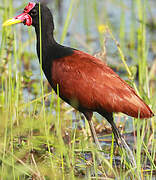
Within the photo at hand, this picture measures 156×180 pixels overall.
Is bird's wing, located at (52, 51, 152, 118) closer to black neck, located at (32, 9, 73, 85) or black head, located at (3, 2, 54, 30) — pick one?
black neck, located at (32, 9, 73, 85)

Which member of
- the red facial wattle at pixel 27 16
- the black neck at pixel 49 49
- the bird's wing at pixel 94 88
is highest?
the red facial wattle at pixel 27 16

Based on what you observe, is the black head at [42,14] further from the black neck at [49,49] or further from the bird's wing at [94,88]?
the bird's wing at [94,88]

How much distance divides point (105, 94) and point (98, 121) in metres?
1.29

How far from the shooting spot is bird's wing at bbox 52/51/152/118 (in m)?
3.98

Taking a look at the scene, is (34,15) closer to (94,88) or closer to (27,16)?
(27,16)

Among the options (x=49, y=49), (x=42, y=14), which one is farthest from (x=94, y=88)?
(x=42, y=14)

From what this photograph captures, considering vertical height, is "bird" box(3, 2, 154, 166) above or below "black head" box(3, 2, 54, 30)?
below

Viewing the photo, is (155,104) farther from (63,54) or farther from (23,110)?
(23,110)

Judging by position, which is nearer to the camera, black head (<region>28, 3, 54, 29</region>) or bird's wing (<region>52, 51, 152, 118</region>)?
bird's wing (<region>52, 51, 152, 118</region>)

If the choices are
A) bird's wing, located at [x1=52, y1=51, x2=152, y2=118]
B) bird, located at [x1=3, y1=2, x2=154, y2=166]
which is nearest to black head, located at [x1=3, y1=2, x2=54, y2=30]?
bird, located at [x1=3, y1=2, x2=154, y2=166]

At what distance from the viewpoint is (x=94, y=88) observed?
13.2ft

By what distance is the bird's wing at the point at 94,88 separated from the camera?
3.98m

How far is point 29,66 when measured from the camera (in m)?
6.98

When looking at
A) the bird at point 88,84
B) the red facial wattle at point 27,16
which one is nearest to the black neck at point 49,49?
the bird at point 88,84
